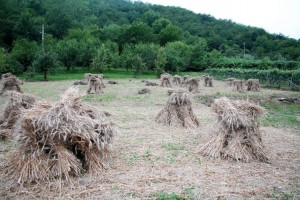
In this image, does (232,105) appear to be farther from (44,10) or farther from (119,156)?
(44,10)

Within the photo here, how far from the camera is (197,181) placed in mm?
5711

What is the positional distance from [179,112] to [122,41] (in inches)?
2598

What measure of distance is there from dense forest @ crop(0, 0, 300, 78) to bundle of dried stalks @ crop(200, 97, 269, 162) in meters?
27.1

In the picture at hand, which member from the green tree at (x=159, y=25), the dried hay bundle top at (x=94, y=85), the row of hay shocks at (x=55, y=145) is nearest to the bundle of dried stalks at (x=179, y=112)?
the row of hay shocks at (x=55, y=145)


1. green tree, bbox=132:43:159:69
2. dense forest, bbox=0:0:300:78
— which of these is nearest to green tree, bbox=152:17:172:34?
dense forest, bbox=0:0:300:78

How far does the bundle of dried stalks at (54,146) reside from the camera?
557cm

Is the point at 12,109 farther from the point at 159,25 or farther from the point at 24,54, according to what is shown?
the point at 159,25

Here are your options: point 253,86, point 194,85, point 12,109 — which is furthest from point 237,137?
point 253,86

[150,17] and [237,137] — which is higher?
[150,17]

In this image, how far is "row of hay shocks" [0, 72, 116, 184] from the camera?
5.57 m

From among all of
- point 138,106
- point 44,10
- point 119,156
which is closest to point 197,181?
point 119,156

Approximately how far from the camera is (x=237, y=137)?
7.26 metres

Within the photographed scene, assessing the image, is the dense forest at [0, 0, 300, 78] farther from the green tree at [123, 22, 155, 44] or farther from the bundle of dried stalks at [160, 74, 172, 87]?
the bundle of dried stalks at [160, 74, 172, 87]

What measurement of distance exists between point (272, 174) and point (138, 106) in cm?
982
